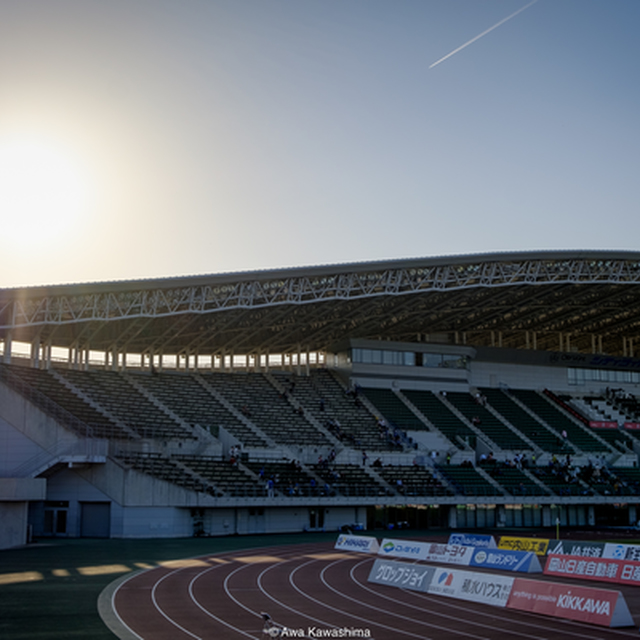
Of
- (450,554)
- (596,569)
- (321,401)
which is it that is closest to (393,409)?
(321,401)

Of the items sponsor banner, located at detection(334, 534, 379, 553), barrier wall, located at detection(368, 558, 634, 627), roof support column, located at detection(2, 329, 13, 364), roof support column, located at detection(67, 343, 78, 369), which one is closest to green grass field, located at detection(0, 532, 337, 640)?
sponsor banner, located at detection(334, 534, 379, 553)

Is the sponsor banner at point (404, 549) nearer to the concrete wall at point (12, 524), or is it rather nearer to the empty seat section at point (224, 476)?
the empty seat section at point (224, 476)

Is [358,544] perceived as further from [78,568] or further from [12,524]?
[12,524]

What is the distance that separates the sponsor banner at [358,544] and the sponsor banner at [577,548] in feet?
25.1

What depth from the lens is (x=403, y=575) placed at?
955 inches

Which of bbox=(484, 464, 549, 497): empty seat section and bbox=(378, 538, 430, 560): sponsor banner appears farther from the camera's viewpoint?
bbox=(484, 464, 549, 497): empty seat section

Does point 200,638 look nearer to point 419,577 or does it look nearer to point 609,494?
point 419,577

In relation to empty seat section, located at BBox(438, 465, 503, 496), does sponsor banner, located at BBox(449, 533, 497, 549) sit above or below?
below

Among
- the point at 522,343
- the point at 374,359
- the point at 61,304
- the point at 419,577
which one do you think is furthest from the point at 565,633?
the point at 522,343

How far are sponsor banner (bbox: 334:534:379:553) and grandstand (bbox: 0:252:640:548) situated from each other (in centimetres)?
795

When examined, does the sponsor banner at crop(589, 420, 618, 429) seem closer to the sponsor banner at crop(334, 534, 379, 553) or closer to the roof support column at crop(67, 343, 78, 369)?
the sponsor banner at crop(334, 534, 379, 553)

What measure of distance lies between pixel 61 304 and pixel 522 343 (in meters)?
47.0

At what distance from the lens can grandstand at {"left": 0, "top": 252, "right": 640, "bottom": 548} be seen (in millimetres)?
40312

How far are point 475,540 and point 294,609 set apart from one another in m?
16.3
